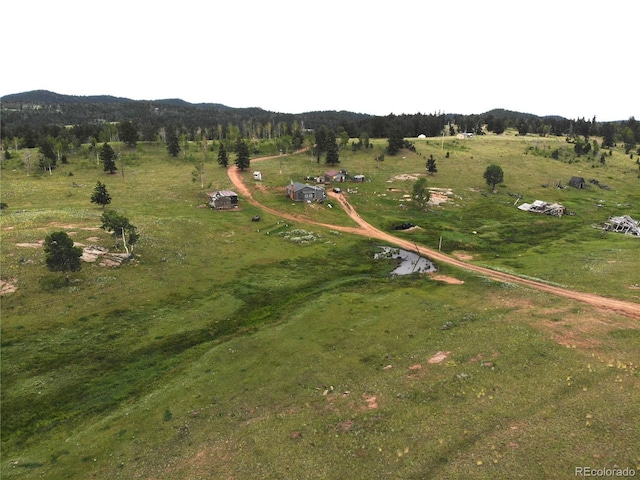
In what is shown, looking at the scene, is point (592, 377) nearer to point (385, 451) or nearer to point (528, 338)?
point (528, 338)

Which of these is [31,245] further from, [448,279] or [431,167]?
[431,167]

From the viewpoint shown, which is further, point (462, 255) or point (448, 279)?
point (462, 255)

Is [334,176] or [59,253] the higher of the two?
[334,176]

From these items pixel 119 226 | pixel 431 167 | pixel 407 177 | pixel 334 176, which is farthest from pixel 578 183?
pixel 119 226

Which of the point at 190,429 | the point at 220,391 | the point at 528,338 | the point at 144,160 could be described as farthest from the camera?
the point at 144,160

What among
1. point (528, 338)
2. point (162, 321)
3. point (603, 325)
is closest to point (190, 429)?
point (162, 321)
